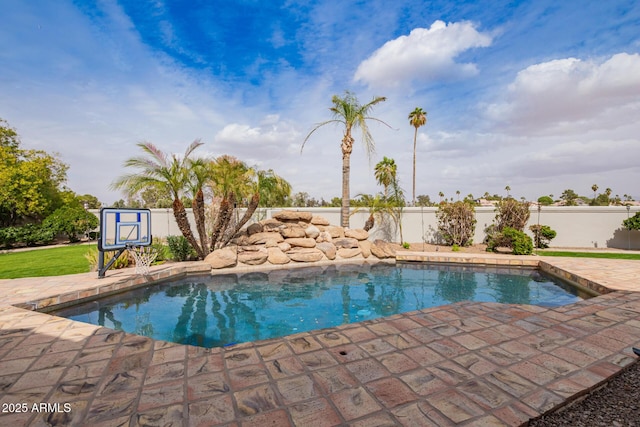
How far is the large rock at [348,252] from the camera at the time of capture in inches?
395

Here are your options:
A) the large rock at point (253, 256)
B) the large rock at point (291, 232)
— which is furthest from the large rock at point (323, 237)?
the large rock at point (253, 256)

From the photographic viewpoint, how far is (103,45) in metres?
7.92

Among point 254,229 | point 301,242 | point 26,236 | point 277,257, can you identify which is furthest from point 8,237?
point 301,242

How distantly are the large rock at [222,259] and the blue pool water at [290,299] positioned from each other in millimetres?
541

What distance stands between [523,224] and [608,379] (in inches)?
431

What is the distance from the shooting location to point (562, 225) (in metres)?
11.6

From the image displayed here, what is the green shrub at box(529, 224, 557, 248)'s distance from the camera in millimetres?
11294

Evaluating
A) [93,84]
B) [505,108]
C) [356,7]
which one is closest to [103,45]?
[93,84]

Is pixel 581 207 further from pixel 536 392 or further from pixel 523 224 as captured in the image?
pixel 536 392

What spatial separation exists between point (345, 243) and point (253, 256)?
342 centimetres

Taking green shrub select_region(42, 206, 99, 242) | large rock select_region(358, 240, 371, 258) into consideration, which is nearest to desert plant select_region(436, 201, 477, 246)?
large rock select_region(358, 240, 371, 258)

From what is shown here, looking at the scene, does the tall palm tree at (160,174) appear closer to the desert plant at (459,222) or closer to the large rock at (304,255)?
the large rock at (304,255)

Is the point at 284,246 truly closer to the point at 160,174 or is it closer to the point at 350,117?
the point at 160,174

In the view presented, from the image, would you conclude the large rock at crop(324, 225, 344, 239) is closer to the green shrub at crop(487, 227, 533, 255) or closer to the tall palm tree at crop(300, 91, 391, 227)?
the tall palm tree at crop(300, 91, 391, 227)
